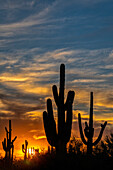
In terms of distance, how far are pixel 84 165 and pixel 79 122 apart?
8.23 m

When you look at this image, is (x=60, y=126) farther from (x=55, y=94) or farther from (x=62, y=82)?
(x=62, y=82)

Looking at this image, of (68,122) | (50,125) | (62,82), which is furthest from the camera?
Result: (62,82)

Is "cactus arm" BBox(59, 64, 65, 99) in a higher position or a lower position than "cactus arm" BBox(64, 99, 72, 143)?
higher

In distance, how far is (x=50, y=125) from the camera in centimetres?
1528

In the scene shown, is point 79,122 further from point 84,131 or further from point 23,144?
point 23,144

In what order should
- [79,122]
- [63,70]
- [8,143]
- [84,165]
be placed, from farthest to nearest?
[8,143] < [79,122] < [63,70] < [84,165]

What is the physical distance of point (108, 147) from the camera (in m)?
28.5

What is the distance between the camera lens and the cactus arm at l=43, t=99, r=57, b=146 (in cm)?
1528

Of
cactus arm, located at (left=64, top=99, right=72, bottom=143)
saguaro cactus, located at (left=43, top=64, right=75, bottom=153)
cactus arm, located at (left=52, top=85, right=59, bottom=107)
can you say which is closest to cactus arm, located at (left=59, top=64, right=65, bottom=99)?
cactus arm, located at (left=52, top=85, right=59, bottom=107)

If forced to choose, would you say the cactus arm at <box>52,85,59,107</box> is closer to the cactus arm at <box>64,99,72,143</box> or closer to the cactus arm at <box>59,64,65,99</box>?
the cactus arm at <box>59,64,65,99</box>

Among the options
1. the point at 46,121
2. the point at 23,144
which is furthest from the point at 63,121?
the point at 23,144

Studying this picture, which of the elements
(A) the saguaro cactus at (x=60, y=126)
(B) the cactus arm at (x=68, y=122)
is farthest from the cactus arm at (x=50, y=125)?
(B) the cactus arm at (x=68, y=122)

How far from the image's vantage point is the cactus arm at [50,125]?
1528cm

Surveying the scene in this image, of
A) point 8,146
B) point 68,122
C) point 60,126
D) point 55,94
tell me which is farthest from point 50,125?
point 8,146
